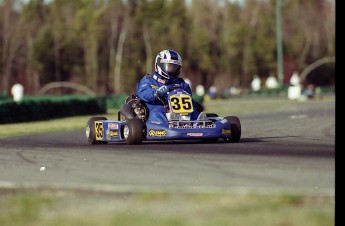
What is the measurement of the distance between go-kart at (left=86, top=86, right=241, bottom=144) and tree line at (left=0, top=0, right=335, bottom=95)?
49949 millimetres

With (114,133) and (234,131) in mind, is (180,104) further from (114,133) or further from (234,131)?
(114,133)

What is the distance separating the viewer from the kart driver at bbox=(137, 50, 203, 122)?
575 inches

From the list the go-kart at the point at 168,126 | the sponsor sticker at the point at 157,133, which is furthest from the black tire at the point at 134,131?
the sponsor sticker at the point at 157,133

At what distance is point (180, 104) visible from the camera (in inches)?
571

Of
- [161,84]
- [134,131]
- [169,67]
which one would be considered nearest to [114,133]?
[134,131]

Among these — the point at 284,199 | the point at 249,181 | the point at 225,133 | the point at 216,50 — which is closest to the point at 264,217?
the point at 284,199

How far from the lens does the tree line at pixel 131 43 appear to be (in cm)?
7525

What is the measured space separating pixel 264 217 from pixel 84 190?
200 centimetres

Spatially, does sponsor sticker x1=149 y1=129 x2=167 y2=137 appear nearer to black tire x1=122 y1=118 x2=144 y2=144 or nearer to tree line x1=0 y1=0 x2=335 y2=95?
black tire x1=122 y1=118 x2=144 y2=144

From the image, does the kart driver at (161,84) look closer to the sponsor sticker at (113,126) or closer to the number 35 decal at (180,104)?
the number 35 decal at (180,104)

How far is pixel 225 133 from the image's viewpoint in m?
14.3

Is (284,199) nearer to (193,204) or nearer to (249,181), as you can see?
(193,204)

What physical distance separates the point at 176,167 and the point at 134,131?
4.25 meters

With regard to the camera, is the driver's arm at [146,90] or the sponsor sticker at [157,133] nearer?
the sponsor sticker at [157,133]
